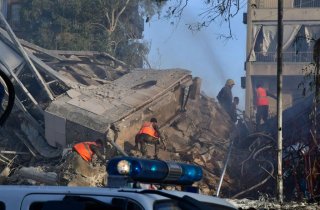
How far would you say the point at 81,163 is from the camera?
577 inches

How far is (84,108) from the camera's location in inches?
681

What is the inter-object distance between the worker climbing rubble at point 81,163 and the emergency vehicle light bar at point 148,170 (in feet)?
32.5

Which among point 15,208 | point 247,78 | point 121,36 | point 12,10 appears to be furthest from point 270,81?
point 15,208

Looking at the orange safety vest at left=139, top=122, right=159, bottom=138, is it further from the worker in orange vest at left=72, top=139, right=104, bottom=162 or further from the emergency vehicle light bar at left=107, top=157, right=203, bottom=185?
the emergency vehicle light bar at left=107, top=157, right=203, bottom=185

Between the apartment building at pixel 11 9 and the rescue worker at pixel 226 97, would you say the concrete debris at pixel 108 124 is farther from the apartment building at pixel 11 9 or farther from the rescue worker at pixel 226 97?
the apartment building at pixel 11 9

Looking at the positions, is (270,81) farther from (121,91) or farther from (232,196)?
(232,196)

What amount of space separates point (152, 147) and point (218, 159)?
63.4 inches

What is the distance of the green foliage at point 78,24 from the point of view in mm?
32969

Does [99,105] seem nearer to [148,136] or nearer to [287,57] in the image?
[148,136]

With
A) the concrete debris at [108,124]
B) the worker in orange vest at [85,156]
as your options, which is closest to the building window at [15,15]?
the concrete debris at [108,124]

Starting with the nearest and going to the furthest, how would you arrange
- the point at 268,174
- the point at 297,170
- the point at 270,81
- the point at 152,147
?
the point at 297,170 → the point at 268,174 → the point at 152,147 → the point at 270,81

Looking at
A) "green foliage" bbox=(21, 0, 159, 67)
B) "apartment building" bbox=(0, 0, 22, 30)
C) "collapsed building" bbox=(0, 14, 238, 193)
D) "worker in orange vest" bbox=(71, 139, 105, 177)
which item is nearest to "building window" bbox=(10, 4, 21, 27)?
"apartment building" bbox=(0, 0, 22, 30)

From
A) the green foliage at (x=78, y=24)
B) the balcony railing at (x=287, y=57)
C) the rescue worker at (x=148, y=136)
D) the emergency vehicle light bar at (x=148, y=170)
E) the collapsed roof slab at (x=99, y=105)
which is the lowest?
the emergency vehicle light bar at (x=148, y=170)

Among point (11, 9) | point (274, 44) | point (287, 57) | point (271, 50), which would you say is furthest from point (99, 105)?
point (11, 9)
